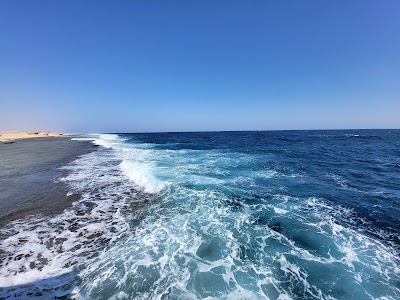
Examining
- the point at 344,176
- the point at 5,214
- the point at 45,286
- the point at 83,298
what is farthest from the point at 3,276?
the point at 344,176

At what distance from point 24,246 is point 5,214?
388 cm

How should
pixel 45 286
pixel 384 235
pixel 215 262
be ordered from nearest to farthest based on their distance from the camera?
pixel 45 286
pixel 215 262
pixel 384 235

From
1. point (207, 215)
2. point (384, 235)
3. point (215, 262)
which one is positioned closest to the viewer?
point (215, 262)

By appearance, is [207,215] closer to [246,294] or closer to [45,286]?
[246,294]

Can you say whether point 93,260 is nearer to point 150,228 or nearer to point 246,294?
Result: point 150,228

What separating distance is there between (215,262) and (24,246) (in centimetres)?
675

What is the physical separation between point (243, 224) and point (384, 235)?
5.26 metres

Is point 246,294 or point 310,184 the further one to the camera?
point 310,184

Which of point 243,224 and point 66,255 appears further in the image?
point 243,224

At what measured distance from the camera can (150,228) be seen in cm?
858

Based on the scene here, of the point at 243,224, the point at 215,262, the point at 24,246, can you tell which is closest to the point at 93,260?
the point at 24,246

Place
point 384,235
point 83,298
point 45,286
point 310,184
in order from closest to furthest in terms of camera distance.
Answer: point 83,298, point 45,286, point 384,235, point 310,184

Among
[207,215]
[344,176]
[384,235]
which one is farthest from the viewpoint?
[344,176]

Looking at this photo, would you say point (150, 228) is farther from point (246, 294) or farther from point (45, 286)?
point (246, 294)
